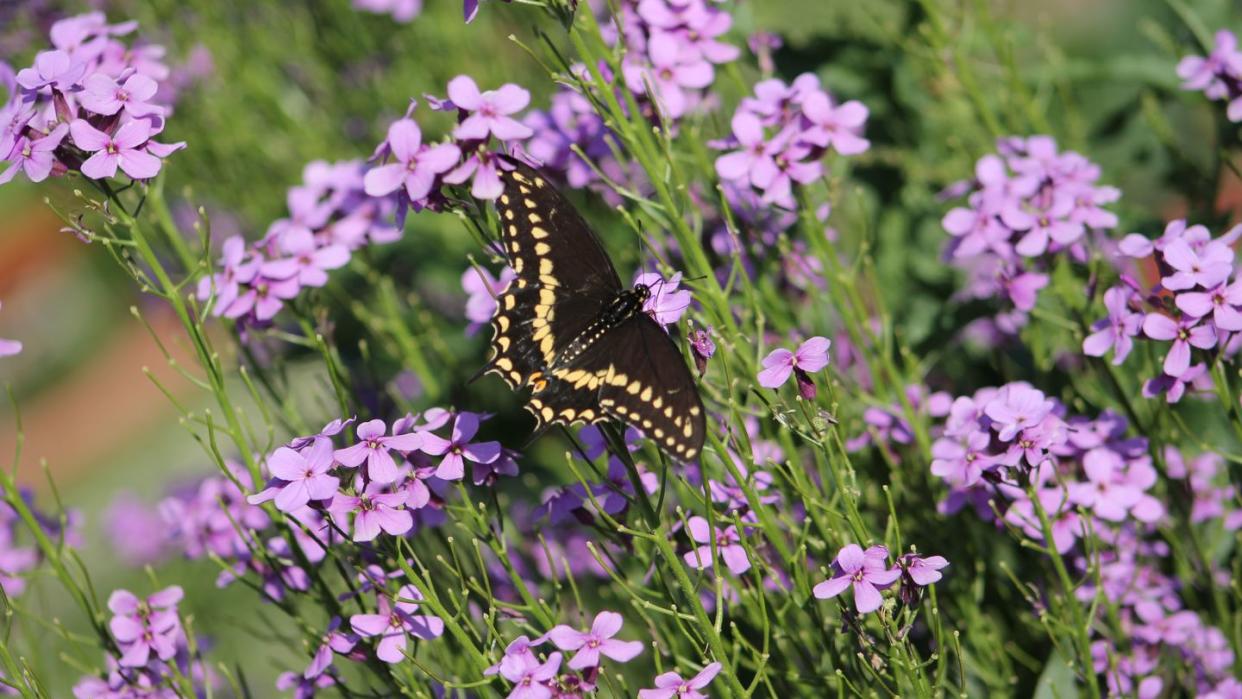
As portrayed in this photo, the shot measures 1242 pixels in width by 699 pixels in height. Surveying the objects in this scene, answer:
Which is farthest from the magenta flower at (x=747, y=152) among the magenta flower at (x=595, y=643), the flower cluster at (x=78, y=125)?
the flower cluster at (x=78, y=125)

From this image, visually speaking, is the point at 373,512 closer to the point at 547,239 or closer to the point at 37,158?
the point at 547,239

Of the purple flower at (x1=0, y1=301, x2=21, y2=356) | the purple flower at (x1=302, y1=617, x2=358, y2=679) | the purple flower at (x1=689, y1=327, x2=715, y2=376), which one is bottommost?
the purple flower at (x1=302, y1=617, x2=358, y2=679)

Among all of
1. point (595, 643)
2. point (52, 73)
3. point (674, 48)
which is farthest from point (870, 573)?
point (52, 73)

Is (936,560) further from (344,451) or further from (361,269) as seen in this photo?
(361,269)

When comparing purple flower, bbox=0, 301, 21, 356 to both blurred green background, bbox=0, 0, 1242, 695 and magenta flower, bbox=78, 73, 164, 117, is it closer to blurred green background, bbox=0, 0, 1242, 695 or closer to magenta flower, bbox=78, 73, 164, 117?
magenta flower, bbox=78, 73, 164, 117

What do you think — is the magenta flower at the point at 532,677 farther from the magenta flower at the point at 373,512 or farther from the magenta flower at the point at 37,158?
the magenta flower at the point at 37,158

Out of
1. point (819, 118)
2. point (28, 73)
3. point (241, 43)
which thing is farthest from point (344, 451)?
point (241, 43)

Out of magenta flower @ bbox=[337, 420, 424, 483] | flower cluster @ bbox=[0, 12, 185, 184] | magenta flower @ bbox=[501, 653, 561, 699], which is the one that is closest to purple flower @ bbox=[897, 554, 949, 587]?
magenta flower @ bbox=[501, 653, 561, 699]

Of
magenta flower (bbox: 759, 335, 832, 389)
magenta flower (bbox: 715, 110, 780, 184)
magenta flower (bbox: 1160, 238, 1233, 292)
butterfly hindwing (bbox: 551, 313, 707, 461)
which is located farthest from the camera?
magenta flower (bbox: 715, 110, 780, 184)
